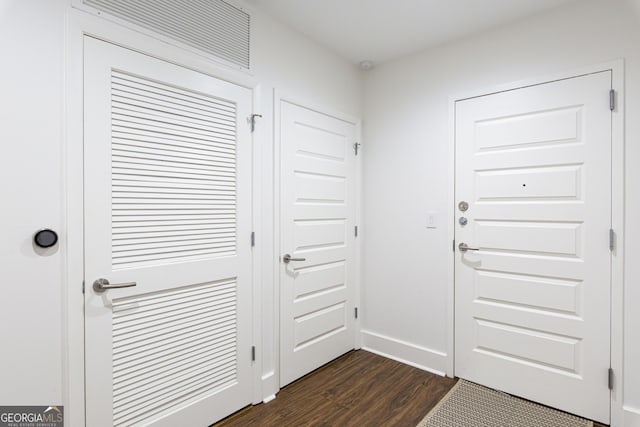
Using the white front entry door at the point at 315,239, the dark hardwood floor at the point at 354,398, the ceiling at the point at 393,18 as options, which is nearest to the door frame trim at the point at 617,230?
the ceiling at the point at 393,18

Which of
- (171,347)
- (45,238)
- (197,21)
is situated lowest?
(171,347)

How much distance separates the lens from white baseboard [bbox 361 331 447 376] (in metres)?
2.59

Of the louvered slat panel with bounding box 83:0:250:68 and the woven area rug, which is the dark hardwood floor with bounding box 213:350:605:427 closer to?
the woven area rug

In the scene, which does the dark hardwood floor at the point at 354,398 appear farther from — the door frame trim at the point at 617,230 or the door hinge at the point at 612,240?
the door hinge at the point at 612,240

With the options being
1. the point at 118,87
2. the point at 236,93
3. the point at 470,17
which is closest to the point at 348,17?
the point at 470,17

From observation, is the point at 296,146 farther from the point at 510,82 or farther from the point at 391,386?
the point at 391,386

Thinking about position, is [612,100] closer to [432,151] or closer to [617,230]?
[617,230]

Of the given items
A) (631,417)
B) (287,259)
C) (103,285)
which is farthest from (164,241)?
(631,417)

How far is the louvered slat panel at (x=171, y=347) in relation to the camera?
1.56 metres

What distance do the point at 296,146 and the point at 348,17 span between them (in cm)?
95

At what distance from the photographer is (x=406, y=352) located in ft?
9.07

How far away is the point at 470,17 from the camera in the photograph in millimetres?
2211

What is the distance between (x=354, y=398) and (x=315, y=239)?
1159 millimetres

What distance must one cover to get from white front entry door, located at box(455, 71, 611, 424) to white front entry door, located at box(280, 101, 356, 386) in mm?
920
